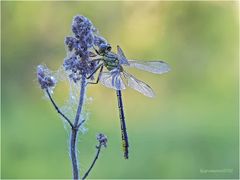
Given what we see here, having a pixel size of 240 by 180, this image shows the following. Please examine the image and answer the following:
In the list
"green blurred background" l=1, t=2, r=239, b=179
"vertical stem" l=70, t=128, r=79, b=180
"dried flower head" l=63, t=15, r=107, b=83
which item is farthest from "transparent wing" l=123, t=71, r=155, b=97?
"green blurred background" l=1, t=2, r=239, b=179

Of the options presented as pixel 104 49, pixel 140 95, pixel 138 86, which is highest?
pixel 104 49

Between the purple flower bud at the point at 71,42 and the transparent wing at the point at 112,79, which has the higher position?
the purple flower bud at the point at 71,42

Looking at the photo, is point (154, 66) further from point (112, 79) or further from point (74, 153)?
point (74, 153)

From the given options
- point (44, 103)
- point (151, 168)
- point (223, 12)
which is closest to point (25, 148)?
point (44, 103)

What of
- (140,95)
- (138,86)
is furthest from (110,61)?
(140,95)

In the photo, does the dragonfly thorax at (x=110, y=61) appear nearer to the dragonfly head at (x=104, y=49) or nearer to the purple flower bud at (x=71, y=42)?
the dragonfly head at (x=104, y=49)

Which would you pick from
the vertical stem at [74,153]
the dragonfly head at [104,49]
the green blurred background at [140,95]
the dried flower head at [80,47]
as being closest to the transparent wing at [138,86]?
the dragonfly head at [104,49]

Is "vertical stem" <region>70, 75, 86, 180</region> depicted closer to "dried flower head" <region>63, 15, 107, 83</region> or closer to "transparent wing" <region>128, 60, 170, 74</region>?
"dried flower head" <region>63, 15, 107, 83</region>
